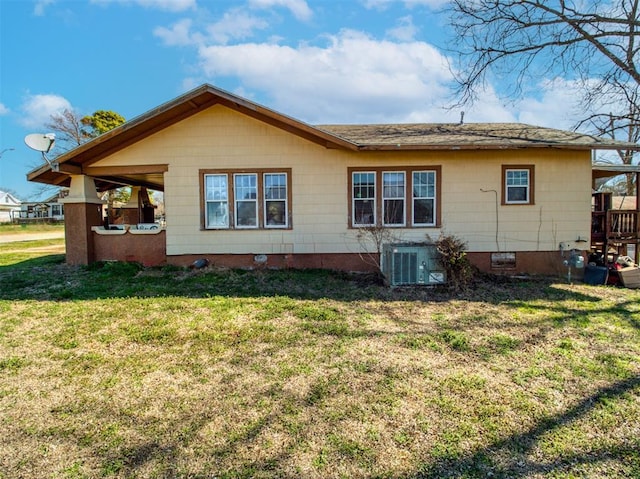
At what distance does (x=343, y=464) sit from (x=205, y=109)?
890 cm

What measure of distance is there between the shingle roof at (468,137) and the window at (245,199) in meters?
2.05

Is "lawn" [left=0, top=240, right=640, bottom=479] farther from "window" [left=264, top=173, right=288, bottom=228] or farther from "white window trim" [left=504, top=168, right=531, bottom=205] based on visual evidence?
"white window trim" [left=504, top=168, right=531, bottom=205]

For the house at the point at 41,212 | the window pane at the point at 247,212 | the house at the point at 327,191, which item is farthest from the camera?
the house at the point at 41,212

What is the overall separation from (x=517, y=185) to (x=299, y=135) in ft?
18.8

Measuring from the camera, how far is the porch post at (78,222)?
9.70 metres

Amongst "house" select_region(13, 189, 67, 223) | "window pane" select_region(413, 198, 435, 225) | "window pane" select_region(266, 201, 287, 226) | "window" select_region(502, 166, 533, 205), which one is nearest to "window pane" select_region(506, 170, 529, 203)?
"window" select_region(502, 166, 533, 205)

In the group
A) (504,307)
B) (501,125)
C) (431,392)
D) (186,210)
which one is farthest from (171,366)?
(501,125)

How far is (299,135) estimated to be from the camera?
918 centimetres

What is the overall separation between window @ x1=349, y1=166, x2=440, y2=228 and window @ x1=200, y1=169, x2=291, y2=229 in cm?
183

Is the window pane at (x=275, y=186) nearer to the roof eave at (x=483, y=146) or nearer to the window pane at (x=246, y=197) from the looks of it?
the window pane at (x=246, y=197)

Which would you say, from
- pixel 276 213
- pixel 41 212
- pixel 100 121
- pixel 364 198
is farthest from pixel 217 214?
pixel 41 212

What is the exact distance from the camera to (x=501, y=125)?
441 inches

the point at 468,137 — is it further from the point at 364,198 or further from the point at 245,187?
the point at 245,187

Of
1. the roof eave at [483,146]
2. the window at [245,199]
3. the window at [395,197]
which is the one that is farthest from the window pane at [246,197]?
the roof eave at [483,146]
